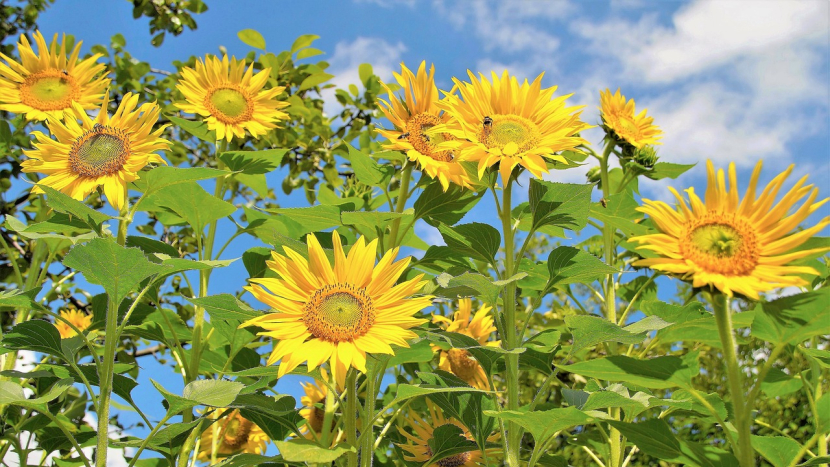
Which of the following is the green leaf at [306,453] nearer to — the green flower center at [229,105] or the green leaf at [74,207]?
the green leaf at [74,207]

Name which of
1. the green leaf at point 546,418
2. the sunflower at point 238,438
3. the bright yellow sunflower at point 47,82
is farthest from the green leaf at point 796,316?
the bright yellow sunflower at point 47,82


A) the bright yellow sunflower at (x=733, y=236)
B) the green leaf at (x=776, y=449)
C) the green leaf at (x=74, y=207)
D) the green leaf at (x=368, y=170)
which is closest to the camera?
the bright yellow sunflower at (x=733, y=236)

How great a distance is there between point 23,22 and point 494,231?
168 inches

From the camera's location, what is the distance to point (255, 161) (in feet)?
6.93

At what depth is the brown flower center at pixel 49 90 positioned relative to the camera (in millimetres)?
2160

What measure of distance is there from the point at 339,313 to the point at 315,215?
465 millimetres

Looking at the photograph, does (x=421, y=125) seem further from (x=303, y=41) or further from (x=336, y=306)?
(x=303, y=41)

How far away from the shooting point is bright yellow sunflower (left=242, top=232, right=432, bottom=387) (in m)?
1.35

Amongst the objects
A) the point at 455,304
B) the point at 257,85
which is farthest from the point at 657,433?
the point at 455,304

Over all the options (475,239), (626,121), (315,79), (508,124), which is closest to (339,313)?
(475,239)

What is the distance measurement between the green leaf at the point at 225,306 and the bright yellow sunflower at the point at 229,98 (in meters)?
0.82

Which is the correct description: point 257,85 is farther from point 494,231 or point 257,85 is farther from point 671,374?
point 671,374

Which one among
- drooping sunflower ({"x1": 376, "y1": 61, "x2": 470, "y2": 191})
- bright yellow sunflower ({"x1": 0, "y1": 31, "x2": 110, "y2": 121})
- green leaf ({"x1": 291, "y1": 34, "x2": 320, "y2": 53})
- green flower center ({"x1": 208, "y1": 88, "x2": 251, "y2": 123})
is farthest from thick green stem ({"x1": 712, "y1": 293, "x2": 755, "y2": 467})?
green leaf ({"x1": 291, "y1": 34, "x2": 320, "y2": 53})

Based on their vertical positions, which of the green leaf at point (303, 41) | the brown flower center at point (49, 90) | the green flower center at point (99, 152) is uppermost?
the green leaf at point (303, 41)
